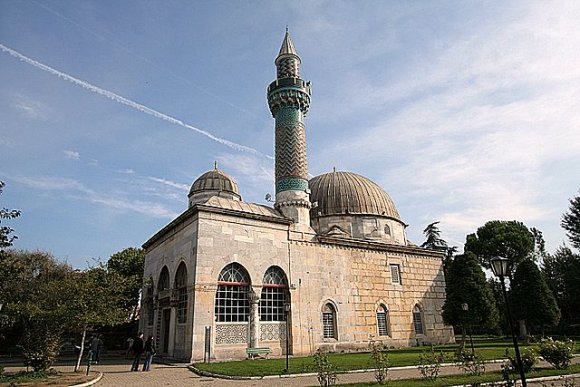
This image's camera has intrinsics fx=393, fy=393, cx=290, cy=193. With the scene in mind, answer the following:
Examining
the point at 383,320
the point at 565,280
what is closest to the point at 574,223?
the point at 565,280

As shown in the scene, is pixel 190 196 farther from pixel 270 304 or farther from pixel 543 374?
pixel 543 374

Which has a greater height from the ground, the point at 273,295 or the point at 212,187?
the point at 212,187

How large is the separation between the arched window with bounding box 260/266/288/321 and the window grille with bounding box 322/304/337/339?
257 cm

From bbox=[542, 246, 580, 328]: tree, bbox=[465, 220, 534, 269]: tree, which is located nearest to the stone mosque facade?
bbox=[465, 220, 534, 269]: tree

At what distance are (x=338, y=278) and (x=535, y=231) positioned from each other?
3308cm

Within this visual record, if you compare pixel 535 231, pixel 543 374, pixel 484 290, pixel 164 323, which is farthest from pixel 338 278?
pixel 535 231

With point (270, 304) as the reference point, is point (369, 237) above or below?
above

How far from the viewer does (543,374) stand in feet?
35.3

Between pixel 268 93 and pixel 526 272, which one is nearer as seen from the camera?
pixel 268 93

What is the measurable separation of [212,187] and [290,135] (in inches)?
277

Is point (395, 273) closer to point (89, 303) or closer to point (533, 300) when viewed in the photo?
point (533, 300)

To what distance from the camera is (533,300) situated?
26578 millimetres

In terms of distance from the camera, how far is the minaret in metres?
22.0

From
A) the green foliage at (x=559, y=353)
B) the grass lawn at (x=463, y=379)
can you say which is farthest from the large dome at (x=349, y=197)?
the grass lawn at (x=463, y=379)
